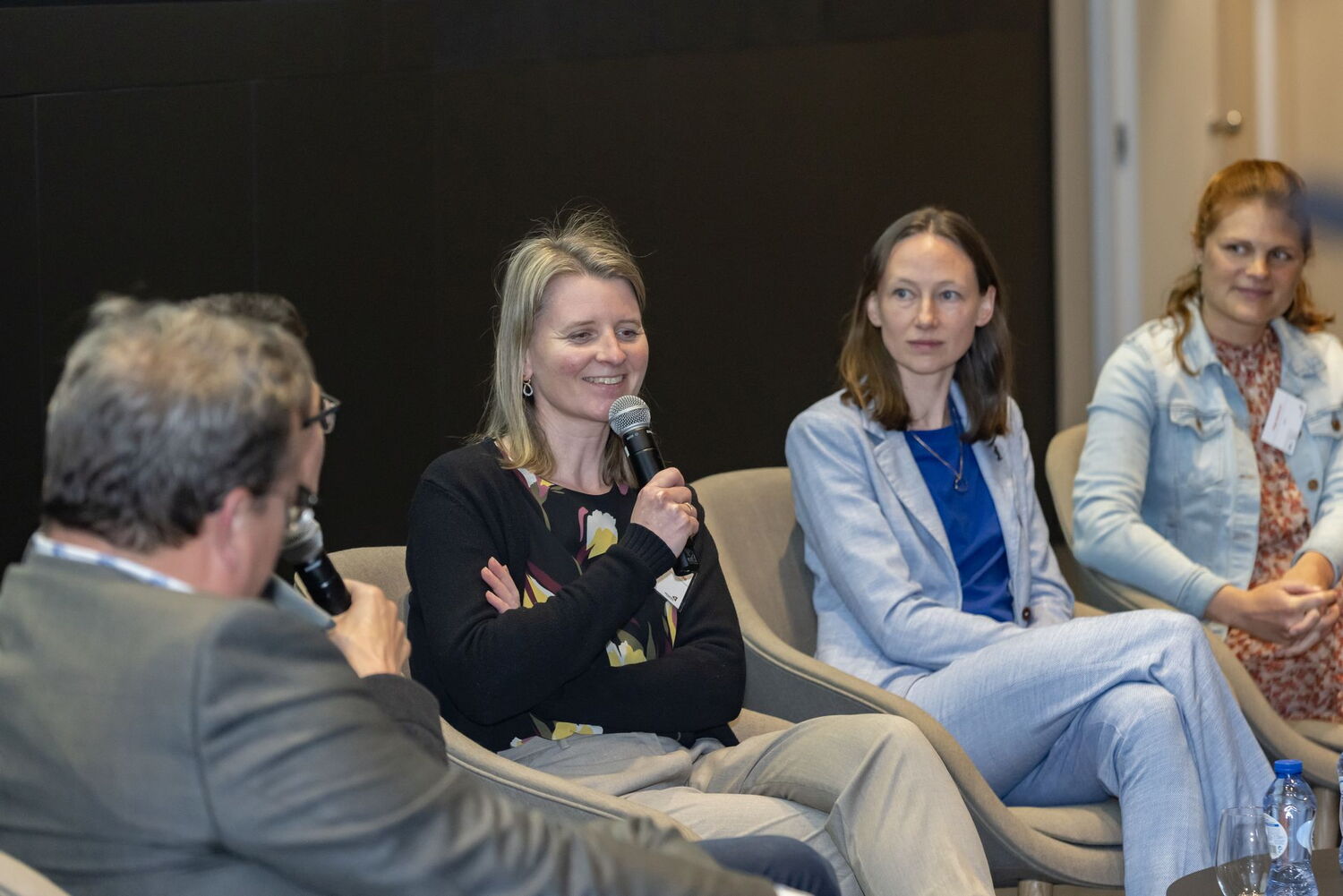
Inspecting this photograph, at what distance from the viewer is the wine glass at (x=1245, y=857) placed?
6.81 ft

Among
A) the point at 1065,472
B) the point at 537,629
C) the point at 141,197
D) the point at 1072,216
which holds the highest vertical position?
the point at 1072,216

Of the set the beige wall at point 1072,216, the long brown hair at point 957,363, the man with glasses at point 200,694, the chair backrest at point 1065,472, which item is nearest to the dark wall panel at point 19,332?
the long brown hair at point 957,363

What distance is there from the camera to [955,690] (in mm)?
2715

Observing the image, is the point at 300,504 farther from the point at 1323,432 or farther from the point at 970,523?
the point at 1323,432

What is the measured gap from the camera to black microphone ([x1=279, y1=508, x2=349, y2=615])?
165 centimetres

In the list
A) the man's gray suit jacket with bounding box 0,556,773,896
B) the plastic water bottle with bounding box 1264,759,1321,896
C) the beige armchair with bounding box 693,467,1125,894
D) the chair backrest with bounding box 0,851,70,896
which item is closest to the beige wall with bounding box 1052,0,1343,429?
the beige armchair with bounding box 693,467,1125,894

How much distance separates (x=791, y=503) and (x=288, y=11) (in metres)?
1.63

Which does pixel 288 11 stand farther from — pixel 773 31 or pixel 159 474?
pixel 159 474

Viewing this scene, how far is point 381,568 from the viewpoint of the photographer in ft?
8.48

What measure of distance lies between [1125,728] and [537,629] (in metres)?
1.00

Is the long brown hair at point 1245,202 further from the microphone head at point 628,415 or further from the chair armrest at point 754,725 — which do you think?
the microphone head at point 628,415

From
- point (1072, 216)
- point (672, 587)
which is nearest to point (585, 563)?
point (672, 587)

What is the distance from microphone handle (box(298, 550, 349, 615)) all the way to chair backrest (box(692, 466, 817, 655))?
1.33 m

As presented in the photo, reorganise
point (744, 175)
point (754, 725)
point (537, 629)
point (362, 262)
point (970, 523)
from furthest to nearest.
Result: 1. point (744, 175)
2. point (362, 262)
3. point (970, 523)
4. point (754, 725)
5. point (537, 629)
